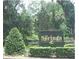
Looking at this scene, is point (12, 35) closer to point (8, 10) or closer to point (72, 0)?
point (8, 10)

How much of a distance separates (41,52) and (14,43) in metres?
0.33

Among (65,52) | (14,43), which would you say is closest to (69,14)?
(65,52)

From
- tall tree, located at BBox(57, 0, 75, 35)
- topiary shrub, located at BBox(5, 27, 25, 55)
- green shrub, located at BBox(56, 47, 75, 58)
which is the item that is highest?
tall tree, located at BBox(57, 0, 75, 35)

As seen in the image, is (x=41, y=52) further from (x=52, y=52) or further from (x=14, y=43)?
(x=14, y=43)

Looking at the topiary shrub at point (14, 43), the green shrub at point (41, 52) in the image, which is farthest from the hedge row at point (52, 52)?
the topiary shrub at point (14, 43)

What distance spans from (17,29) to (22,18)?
141mm

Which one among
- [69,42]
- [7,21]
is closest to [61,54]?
[69,42]

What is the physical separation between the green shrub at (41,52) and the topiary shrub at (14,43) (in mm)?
121

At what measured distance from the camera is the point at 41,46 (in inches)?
94.6

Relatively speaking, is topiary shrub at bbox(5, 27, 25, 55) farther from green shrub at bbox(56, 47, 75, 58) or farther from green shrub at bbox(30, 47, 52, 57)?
green shrub at bbox(56, 47, 75, 58)

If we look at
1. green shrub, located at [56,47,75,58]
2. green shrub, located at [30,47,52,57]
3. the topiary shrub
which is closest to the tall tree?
green shrub, located at [56,47,75,58]

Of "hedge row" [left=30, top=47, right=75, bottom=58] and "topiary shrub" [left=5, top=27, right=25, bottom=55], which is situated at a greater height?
"topiary shrub" [left=5, top=27, right=25, bottom=55]

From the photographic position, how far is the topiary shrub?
235cm

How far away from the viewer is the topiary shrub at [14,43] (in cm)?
235
